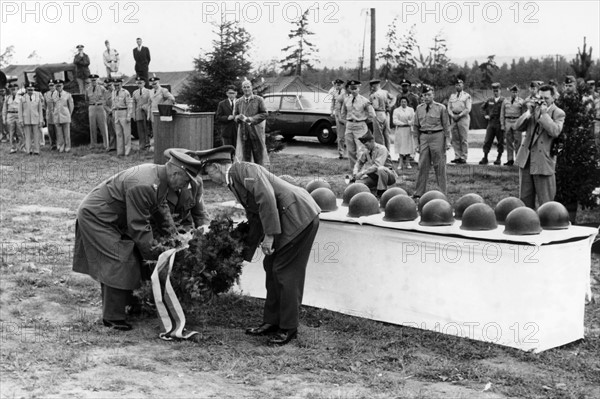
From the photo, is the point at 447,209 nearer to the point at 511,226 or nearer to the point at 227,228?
the point at 511,226

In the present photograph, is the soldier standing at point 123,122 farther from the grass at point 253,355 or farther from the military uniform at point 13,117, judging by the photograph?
the grass at point 253,355

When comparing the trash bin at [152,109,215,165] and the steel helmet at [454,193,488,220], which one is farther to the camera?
the trash bin at [152,109,215,165]

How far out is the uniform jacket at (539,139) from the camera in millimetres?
13281

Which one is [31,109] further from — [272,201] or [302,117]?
[272,201]

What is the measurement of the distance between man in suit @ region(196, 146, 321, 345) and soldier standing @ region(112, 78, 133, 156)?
1695 cm

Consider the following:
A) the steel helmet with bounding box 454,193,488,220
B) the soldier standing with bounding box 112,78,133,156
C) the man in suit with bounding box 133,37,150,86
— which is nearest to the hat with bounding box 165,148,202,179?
the steel helmet with bounding box 454,193,488,220

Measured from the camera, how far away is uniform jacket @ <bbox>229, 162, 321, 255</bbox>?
26.1 ft

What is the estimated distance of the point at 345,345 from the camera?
8195 mm

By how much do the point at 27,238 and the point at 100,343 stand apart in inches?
207

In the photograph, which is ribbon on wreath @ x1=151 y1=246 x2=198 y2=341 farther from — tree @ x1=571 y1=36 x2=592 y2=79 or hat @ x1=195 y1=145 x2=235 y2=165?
tree @ x1=571 y1=36 x2=592 y2=79

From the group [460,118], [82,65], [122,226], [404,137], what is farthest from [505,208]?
[82,65]

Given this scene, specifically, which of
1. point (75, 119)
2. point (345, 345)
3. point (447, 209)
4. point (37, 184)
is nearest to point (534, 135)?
point (447, 209)

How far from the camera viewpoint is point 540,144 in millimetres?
13477

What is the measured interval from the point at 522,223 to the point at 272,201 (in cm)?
213
